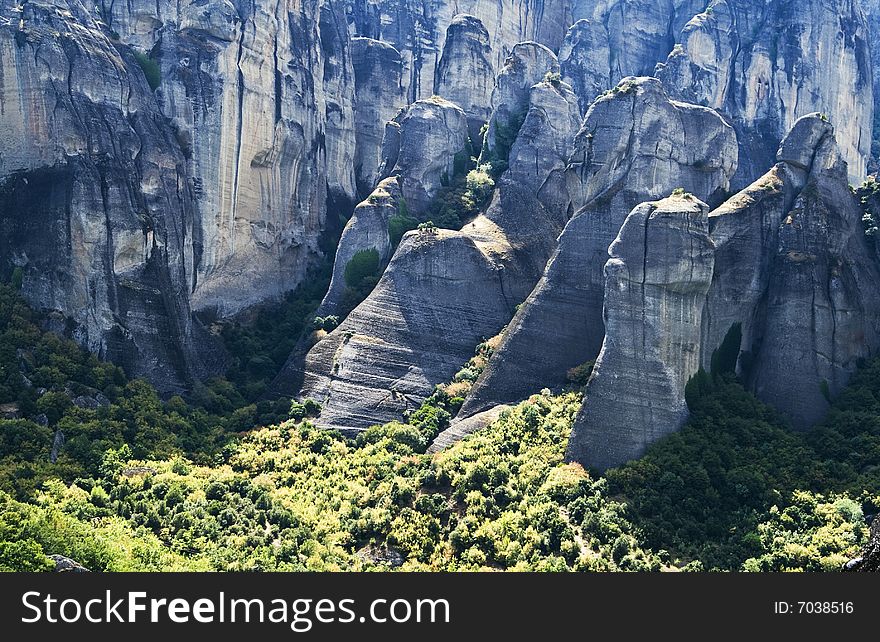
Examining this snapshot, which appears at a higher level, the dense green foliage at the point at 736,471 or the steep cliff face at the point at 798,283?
the steep cliff face at the point at 798,283

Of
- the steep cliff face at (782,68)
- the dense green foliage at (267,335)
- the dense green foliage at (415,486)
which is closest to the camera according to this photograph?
the dense green foliage at (415,486)

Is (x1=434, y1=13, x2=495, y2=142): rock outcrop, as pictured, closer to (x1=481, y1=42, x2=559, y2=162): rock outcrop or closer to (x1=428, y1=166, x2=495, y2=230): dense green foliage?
(x1=481, y1=42, x2=559, y2=162): rock outcrop

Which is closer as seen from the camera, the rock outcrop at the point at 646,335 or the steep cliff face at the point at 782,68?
the rock outcrop at the point at 646,335

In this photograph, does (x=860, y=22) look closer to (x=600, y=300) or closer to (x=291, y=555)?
(x=600, y=300)

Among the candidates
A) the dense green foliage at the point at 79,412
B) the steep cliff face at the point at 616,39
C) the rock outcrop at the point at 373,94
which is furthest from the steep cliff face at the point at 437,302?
the steep cliff face at the point at 616,39

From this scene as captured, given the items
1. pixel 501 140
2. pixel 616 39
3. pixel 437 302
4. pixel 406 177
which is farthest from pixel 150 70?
pixel 616 39

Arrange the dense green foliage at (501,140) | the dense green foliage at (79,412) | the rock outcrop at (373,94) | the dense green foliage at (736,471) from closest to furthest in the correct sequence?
the dense green foliage at (736,471) < the dense green foliage at (79,412) < the dense green foliage at (501,140) < the rock outcrop at (373,94)

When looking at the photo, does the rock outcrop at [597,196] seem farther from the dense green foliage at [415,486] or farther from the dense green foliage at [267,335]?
the dense green foliage at [267,335]
